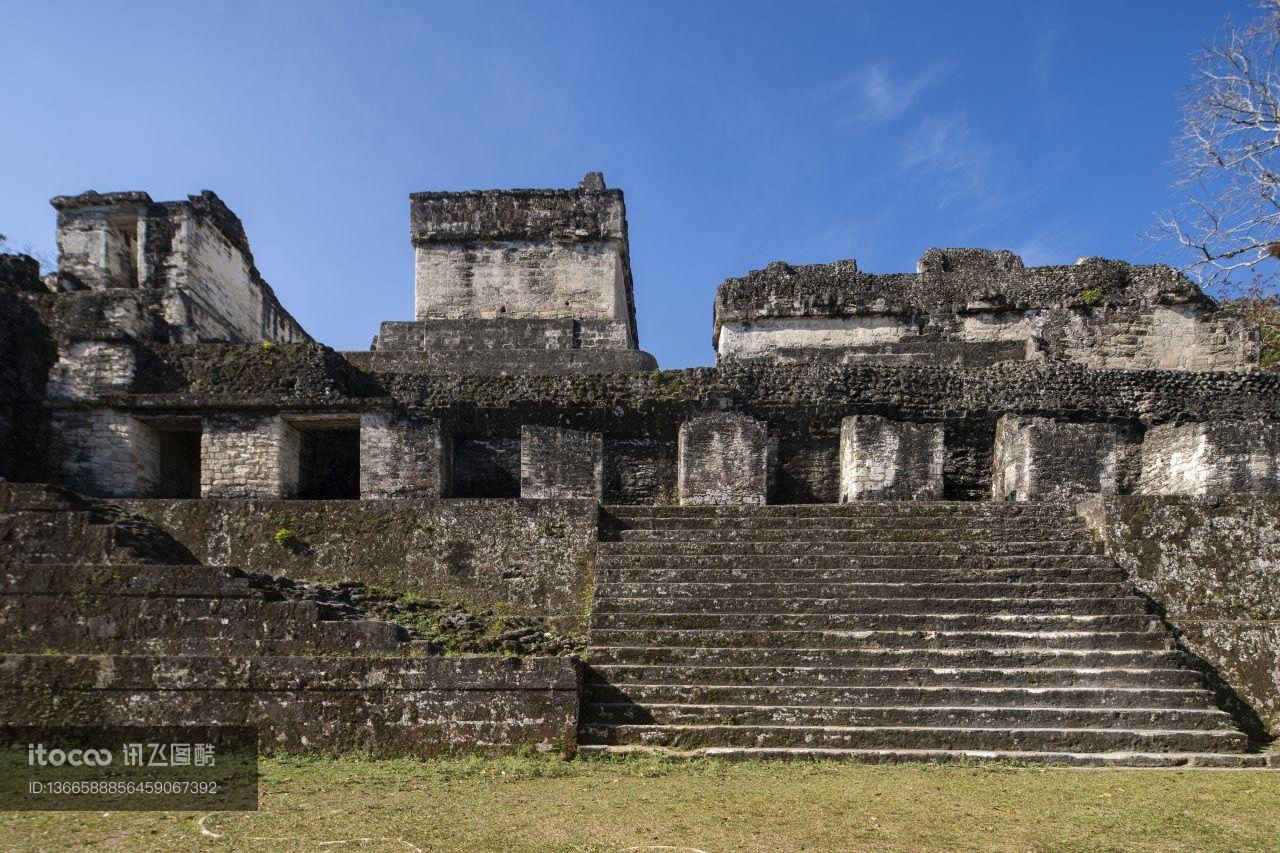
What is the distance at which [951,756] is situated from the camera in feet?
19.2

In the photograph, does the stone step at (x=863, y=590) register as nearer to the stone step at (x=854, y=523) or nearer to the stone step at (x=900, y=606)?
the stone step at (x=900, y=606)

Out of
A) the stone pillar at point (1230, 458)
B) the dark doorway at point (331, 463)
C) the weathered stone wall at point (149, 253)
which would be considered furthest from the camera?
the weathered stone wall at point (149, 253)

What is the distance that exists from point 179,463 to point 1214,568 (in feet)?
42.4

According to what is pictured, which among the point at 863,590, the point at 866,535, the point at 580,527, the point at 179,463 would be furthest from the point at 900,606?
the point at 179,463

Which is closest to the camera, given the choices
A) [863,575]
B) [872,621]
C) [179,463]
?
[872,621]

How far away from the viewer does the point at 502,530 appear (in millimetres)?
8430

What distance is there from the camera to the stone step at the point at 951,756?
19.1ft

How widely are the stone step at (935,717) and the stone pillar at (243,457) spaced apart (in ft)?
19.0

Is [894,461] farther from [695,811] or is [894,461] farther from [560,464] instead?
[695,811]

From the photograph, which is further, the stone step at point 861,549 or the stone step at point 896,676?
the stone step at point 861,549

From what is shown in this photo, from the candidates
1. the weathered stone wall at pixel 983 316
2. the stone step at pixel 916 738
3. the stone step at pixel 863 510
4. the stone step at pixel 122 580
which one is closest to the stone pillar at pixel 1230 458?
the stone step at pixel 863 510

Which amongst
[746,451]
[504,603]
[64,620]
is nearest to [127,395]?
[64,620]

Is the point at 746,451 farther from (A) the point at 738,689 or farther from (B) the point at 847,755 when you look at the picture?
(B) the point at 847,755

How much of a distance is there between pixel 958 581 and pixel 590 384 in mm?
5235
